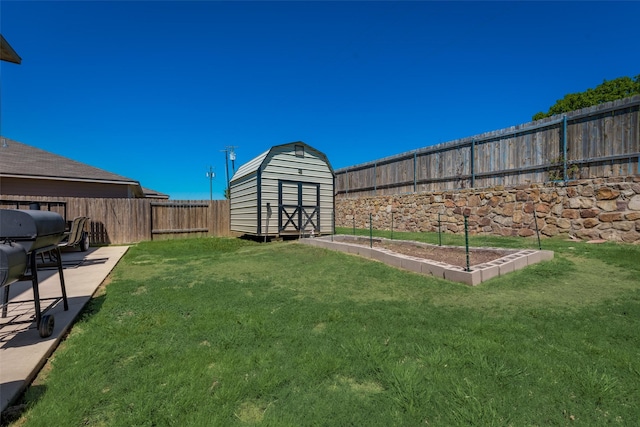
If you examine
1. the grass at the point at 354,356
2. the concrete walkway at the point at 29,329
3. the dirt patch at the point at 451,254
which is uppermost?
the dirt patch at the point at 451,254

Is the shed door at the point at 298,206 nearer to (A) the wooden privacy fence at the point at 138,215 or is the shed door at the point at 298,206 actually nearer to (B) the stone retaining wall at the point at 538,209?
(B) the stone retaining wall at the point at 538,209

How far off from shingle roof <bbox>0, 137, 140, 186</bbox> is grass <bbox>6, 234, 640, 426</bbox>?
34.5 feet

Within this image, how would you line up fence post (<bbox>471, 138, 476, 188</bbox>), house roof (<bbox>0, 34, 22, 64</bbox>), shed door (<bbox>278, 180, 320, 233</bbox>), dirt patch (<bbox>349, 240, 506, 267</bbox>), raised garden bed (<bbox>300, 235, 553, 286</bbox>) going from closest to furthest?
house roof (<bbox>0, 34, 22, 64</bbox>) → raised garden bed (<bbox>300, 235, 553, 286</bbox>) → dirt patch (<bbox>349, 240, 506, 267</bbox>) → fence post (<bbox>471, 138, 476, 188</bbox>) → shed door (<bbox>278, 180, 320, 233</bbox>)

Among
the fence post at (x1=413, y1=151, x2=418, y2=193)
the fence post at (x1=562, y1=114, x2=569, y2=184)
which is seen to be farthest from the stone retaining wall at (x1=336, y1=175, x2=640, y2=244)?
the fence post at (x1=413, y1=151, x2=418, y2=193)

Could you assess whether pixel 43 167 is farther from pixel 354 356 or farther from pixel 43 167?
pixel 354 356

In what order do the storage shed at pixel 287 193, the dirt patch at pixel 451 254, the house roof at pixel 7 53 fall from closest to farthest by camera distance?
the house roof at pixel 7 53 < the dirt patch at pixel 451 254 < the storage shed at pixel 287 193

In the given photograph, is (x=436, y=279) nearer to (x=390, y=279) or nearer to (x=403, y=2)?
(x=390, y=279)

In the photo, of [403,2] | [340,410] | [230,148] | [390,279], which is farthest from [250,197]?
[230,148]

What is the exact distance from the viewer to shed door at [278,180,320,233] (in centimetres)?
1091

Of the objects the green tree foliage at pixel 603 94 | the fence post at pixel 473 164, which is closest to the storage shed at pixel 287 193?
the fence post at pixel 473 164

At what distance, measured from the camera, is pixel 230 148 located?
1423 inches

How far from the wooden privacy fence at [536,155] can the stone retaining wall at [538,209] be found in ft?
0.97

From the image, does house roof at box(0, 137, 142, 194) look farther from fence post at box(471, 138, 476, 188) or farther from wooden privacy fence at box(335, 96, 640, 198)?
fence post at box(471, 138, 476, 188)

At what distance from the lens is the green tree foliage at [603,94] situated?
53.4 feet
